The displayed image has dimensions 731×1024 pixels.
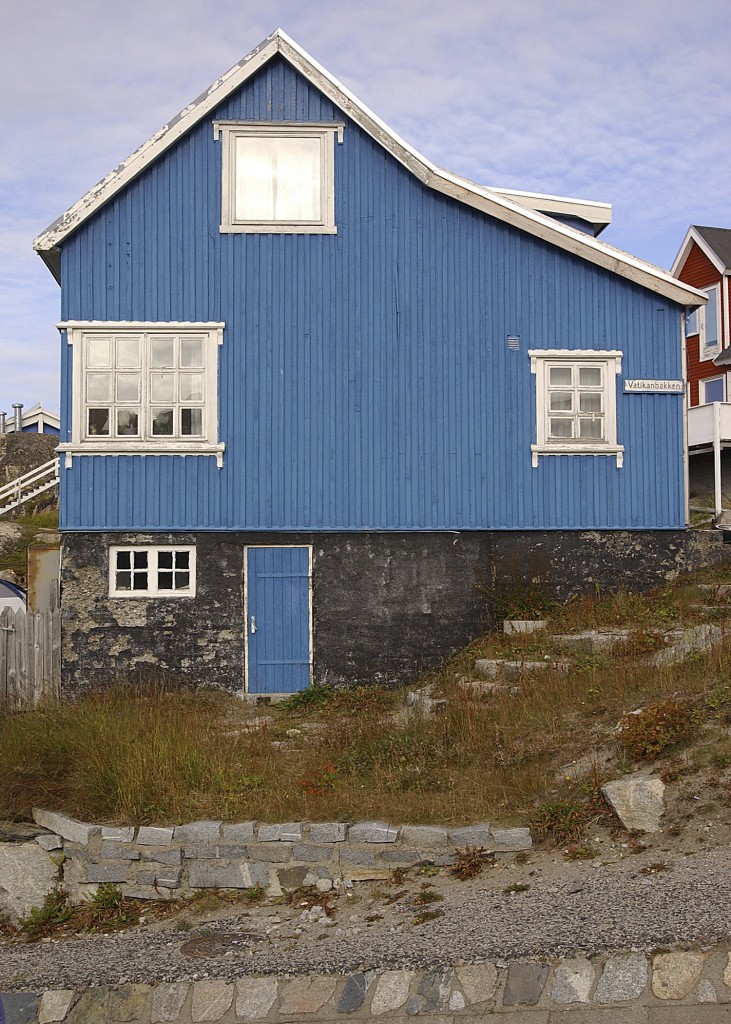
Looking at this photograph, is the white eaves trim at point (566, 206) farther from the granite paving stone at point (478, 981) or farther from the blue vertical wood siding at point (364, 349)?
the granite paving stone at point (478, 981)

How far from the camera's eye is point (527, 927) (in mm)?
6863

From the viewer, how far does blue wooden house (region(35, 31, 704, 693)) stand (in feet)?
45.7

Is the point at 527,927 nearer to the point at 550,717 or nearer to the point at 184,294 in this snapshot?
the point at 550,717

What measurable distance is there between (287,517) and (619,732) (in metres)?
6.27

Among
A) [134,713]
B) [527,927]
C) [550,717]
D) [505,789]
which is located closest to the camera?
[527,927]

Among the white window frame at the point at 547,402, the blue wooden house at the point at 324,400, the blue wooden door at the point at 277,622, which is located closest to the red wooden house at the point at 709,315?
the white window frame at the point at 547,402

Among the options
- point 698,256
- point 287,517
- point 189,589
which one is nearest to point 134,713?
point 189,589

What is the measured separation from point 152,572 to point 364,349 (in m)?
4.58

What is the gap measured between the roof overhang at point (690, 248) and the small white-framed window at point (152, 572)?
21.7 metres

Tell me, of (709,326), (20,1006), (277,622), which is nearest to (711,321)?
(709,326)

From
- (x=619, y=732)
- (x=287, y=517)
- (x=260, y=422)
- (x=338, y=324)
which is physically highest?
(x=338, y=324)

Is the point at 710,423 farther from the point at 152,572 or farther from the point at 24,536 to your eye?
the point at 24,536

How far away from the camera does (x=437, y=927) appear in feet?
23.4

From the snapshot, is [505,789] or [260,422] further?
[260,422]
